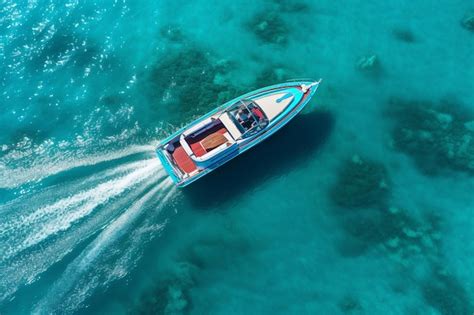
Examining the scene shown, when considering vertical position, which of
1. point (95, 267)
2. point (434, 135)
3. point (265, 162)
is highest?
point (95, 267)

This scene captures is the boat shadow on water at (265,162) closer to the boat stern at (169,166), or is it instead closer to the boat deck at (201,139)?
the boat stern at (169,166)

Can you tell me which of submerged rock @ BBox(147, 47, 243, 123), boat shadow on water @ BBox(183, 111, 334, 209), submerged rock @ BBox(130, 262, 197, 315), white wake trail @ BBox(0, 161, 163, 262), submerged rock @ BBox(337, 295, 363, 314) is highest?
submerged rock @ BBox(147, 47, 243, 123)

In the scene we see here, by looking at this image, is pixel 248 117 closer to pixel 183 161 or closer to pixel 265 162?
pixel 265 162

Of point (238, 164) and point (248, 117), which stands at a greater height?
point (248, 117)

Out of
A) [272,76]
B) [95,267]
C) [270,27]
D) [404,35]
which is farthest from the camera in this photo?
[270,27]

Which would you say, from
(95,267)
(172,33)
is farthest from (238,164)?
(172,33)

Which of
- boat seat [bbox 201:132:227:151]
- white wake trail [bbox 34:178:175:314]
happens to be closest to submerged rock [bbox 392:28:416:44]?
boat seat [bbox 201:132:227:151]

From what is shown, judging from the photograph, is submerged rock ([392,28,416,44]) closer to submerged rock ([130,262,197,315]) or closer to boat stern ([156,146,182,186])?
boat stern ([156,146,182,186])

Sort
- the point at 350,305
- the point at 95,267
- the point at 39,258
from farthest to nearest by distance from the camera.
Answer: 1. the point at 350,305
2. the point at 95,267
3. the point at 39,258
